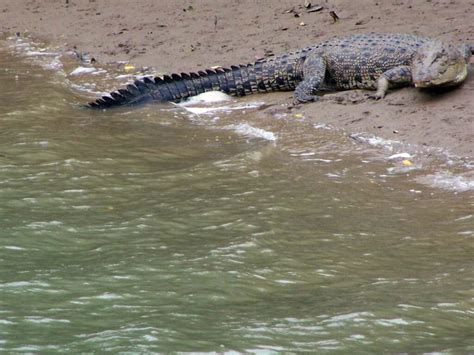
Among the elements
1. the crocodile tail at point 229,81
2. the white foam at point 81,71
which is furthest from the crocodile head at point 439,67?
the white foam at point 81,71

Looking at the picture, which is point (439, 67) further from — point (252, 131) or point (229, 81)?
point (229, 81)

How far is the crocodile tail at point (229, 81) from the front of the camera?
1044 centimetres

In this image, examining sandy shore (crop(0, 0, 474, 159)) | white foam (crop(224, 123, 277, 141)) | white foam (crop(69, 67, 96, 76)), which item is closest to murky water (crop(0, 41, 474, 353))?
white foam (crop(224, 123, 277, 141))

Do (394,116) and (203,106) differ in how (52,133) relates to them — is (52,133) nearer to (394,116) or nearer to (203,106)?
(203,106)

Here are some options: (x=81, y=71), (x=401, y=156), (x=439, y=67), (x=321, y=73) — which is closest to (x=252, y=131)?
(x=321, y=73)

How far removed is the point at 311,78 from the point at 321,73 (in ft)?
0.47

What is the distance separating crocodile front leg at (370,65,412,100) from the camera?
31.0 feet

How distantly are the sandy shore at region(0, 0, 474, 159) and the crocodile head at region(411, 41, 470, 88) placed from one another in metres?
0.17

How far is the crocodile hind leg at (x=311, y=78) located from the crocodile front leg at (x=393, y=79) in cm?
78

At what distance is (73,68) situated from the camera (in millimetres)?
12633

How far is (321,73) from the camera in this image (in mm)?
10141

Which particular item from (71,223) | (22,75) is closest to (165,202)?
(71,223)

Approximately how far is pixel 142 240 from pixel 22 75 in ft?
23.5

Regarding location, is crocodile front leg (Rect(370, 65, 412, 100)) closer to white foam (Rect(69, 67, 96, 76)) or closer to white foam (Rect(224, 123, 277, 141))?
white foam (Rect(224, 123, 277, 141))
